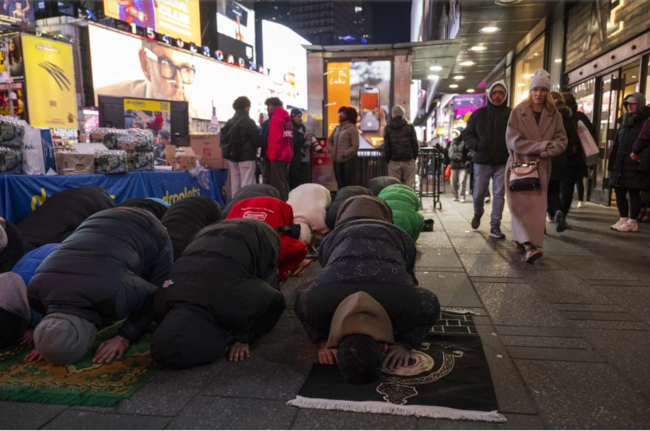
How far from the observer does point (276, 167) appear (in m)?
7.89

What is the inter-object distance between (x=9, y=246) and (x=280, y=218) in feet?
6.56

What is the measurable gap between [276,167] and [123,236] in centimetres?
537

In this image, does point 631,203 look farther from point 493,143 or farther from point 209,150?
point 209,150

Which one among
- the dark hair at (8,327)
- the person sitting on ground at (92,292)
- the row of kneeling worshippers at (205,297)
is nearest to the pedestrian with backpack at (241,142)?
the row of kneeling worshippers at (205,297)

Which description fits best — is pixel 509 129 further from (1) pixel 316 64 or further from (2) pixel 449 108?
(2) pixel 449 108

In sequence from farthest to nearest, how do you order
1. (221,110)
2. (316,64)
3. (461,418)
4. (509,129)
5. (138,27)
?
1. (221,110)
2. (138,27)
3. (316,64)
4. (509,129)
5. (461,418)

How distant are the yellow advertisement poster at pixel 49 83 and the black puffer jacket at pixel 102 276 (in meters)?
8.94

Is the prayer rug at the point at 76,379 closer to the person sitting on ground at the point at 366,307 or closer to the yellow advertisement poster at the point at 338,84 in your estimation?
the person sitting on ground at the point at 366,307

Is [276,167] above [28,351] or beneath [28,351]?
above

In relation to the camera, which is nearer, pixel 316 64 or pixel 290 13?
pixel 316 64

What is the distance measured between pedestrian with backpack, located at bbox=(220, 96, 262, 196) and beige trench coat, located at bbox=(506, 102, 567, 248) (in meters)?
4.14

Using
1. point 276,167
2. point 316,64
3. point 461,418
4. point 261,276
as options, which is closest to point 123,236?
point 261,276

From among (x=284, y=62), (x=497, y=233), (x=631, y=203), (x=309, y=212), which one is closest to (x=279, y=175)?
(x=309, y=212)

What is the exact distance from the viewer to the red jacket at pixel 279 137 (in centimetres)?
766
